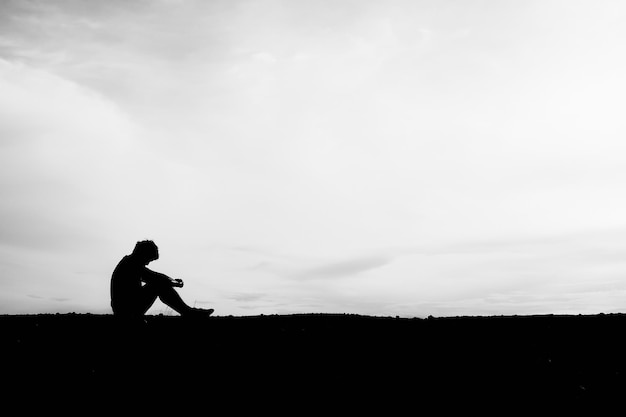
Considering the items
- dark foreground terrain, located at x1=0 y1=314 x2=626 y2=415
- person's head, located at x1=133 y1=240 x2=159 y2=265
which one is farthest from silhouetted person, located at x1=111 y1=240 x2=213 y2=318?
dark foreground terrain, located at x1=0 y1=314 x2=626 y2=415

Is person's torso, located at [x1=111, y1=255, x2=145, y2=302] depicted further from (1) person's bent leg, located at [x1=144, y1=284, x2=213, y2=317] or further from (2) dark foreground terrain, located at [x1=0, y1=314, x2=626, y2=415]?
(2) dark foreground terrain, located at [x1=0, y1=314, x2=626, y2=415]

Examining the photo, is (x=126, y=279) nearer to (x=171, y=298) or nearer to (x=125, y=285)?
A: (x=125, y=285)

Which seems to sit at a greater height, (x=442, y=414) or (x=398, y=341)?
(x=398, y=341)

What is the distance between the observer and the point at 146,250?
404 inches

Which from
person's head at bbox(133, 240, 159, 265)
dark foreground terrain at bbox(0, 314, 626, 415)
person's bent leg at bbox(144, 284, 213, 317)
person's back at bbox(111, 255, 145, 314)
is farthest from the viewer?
person's bent leg at bbox(144, 284, 213, 317)

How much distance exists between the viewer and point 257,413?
775 centimetres

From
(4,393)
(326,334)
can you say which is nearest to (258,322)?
(326,334)

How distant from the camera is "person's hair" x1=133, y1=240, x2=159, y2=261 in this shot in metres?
10.2

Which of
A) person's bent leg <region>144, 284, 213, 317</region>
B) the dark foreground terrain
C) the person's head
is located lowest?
the dark foreground terrain

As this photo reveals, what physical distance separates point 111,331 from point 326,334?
5254mm

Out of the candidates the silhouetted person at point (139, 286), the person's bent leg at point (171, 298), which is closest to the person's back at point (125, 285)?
the silhouetted person at point (139, 286)

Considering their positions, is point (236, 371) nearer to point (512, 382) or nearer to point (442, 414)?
point (442, 414)

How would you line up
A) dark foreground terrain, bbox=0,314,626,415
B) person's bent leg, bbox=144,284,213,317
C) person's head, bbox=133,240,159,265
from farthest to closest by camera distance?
person's bent leg, bbox=144,284,213,317 → person's head, bbox=133,240,159,265 → dark foreground terrain, bbox=0,314,626,415

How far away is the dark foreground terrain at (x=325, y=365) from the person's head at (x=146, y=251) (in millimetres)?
1402
